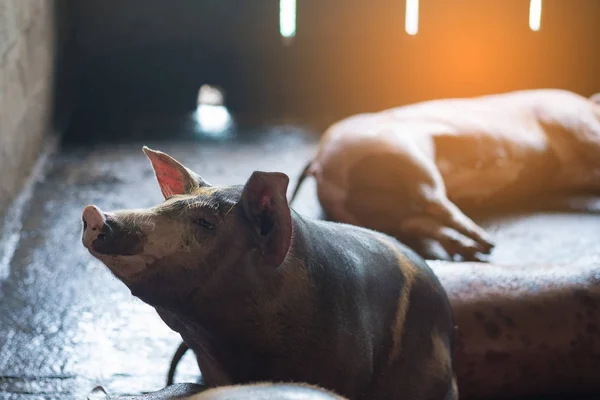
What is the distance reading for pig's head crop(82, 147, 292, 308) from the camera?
1.71 m

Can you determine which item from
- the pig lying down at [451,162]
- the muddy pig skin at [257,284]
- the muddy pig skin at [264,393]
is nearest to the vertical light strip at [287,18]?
the pig lying down at [451,162]

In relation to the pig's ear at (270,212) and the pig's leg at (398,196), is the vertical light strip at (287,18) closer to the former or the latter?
the pig's leg at (398,196)

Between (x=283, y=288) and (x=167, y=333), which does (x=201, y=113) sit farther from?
(x=283, y=288)

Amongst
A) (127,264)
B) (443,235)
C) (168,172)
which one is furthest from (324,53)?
(127,264)

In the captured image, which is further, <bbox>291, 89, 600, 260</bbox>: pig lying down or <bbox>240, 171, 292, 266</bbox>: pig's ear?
<bbox>291, 89, 600, 260</bbox>: pig lying down

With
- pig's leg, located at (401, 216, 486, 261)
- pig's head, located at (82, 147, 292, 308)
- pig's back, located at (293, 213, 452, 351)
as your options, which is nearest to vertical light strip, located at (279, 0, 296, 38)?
pig's leg, located at (401, 216, 486, 261)

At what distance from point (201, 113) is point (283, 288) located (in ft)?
18.0

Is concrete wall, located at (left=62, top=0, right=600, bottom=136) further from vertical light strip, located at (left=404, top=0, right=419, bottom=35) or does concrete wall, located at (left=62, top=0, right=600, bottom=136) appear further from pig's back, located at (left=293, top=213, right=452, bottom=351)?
pig's back, located at (left=293, top=213, right=452, bottom=351)

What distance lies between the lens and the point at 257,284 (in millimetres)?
1786

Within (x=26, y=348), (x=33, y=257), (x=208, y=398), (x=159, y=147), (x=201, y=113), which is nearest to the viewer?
(x=208, y=398)

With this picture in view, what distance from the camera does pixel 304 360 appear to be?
1.83 metres

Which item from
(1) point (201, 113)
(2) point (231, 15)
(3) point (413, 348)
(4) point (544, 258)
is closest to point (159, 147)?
(1) point (201, 113)

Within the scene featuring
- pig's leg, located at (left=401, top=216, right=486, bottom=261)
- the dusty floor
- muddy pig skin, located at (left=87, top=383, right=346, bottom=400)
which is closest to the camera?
muddy pig skin, located at (left=87, top=383, right=346, bottom=400)

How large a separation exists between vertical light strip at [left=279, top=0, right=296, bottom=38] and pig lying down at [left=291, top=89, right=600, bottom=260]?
2381mm
